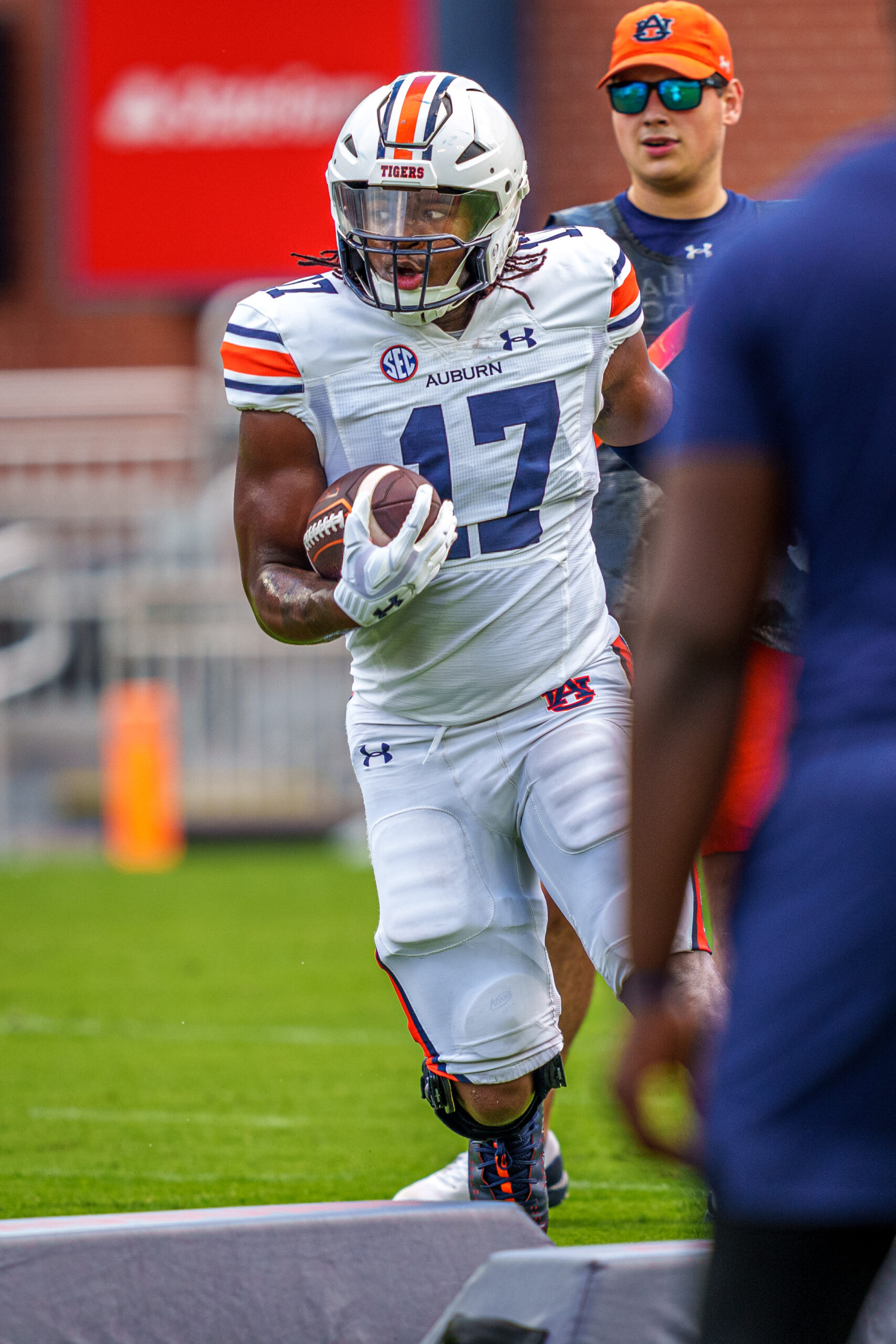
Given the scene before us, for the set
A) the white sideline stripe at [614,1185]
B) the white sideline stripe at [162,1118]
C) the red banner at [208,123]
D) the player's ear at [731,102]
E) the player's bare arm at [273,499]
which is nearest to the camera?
the player's bare arm at [273,499]

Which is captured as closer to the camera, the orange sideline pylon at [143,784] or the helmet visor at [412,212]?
the helmet visor at [412,212]

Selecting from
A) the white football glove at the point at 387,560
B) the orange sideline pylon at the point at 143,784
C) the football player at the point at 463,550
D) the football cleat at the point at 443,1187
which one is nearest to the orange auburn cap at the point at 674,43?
the football player at the point at 463,550

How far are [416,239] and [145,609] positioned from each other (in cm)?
835

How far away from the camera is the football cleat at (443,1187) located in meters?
3.85

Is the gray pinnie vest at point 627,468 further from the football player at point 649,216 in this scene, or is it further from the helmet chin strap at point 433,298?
the helmet chin strap at point 433,298

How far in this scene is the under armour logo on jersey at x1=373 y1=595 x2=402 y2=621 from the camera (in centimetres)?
291

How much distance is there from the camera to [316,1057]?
5562 mm

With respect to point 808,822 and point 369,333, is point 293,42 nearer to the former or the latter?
point 369,333

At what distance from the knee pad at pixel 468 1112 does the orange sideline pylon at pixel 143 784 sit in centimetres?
711

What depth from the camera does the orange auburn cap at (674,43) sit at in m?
3.95

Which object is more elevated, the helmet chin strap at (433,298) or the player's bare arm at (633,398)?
the helmet chin strap at (433,298)

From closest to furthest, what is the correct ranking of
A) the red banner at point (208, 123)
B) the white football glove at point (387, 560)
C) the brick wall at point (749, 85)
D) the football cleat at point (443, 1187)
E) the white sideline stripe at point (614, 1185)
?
the white football glove at point (387, 560), the football cleat at point (443, 1187), the white sideline stripe at point (614, 1185), the red banner at point (208, 123), the brick wall at point (749, 85)

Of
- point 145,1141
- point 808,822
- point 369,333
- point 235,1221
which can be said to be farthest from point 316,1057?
point 808,822

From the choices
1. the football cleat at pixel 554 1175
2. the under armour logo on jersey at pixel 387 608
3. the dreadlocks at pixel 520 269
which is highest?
the dreadlocks at pixel 520 269
